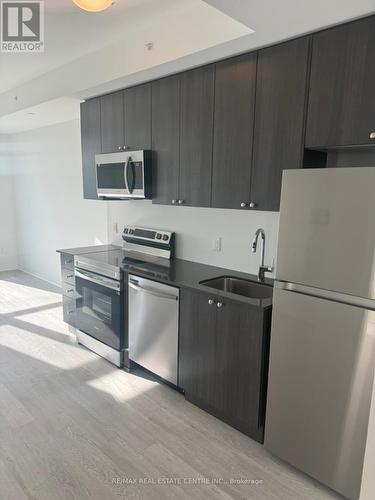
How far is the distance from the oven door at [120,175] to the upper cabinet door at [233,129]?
31.4 inches

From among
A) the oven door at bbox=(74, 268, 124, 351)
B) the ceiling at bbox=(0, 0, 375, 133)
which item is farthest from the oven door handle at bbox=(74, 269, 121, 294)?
the ceiling at bbox=(0, 0, 375, 133)

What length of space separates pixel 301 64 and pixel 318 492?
242 centimetres

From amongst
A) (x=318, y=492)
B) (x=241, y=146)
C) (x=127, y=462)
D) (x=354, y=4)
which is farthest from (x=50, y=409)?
(x=354, y=4)

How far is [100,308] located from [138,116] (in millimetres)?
1780

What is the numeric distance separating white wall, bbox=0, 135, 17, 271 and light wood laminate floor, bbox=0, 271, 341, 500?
375 cm

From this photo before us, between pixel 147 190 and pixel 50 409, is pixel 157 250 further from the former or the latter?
pixel 50 409

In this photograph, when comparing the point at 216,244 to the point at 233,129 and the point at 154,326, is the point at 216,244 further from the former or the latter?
the point at 233,129

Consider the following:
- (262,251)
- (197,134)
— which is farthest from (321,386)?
(197,134)

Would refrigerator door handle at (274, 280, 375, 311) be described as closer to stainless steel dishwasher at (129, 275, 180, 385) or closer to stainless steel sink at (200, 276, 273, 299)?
stainless steel sink at (200, 276, 273, 299)

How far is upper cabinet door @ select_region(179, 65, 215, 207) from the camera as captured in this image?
8.52 ft

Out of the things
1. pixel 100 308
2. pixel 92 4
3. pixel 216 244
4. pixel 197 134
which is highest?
pixel 92 4

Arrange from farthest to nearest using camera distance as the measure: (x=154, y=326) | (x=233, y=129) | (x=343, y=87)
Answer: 1. (x=154, y=326)
2. (x=233, y=129)
3. (x=343, y=87)

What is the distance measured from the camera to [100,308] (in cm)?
331

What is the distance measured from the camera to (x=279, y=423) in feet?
6.82
